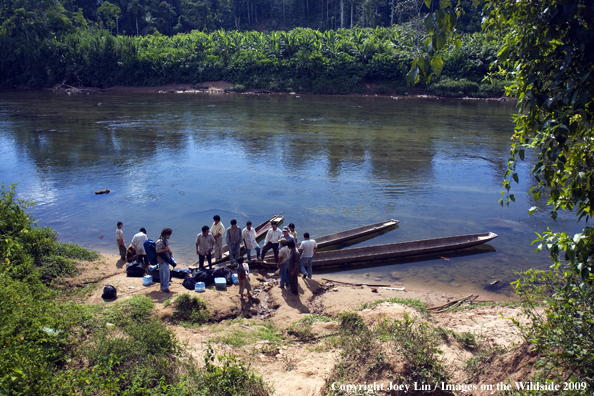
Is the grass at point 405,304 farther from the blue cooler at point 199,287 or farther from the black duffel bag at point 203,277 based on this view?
the black duffel bag at point 203,277

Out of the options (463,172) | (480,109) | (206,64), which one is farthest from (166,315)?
(206,64)

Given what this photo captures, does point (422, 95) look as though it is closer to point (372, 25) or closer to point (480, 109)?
point (480, 109)

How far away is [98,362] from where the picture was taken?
5.52 metres

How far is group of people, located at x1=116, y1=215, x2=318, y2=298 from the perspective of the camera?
29.4 ft

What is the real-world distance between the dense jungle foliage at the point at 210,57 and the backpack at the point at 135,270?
44546 millimetres

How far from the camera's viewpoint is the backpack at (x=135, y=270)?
10023 mm

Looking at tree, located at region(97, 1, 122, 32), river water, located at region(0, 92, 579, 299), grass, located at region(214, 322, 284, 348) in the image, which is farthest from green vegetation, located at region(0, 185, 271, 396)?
tree, located at region(97, 1, 122, 32)

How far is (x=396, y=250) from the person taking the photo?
39.7 ft

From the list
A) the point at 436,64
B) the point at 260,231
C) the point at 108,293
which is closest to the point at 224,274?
the point at 108,293

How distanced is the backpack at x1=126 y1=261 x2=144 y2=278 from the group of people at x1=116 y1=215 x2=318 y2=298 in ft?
1.56

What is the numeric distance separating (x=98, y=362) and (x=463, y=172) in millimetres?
18759

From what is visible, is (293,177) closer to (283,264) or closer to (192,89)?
(283,264)

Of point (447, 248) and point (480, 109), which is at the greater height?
point (480, 109)

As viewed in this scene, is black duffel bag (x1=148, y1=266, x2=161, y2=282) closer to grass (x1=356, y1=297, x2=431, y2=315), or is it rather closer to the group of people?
the group of people
